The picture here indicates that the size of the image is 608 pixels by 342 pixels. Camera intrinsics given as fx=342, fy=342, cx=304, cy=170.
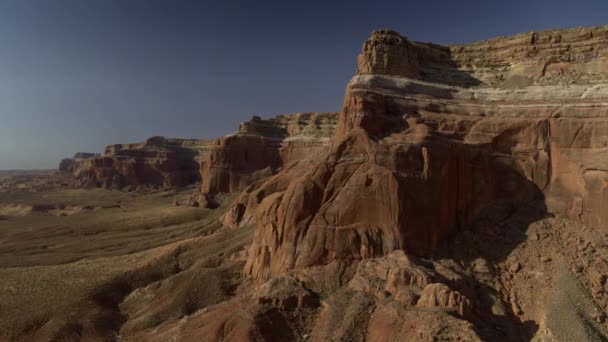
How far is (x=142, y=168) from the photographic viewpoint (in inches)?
4552

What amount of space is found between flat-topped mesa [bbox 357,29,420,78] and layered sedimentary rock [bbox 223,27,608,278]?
135 mm

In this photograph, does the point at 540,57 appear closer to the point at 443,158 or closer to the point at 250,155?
the point at 443,158

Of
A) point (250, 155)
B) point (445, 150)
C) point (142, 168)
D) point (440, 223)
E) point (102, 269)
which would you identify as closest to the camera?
point (440, 223)

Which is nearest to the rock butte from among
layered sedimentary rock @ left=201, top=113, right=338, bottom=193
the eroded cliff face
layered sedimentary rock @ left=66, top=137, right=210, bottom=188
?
the eroded cliff face

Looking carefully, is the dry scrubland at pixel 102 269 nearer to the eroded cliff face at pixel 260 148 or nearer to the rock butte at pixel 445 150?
the rock butte at pixel 445 150

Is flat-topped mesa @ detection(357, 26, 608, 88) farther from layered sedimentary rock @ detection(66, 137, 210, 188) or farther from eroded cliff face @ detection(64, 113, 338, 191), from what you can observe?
layered sedimentary rock @ detection(66, 137, 210, 188)

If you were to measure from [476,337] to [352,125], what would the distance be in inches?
626

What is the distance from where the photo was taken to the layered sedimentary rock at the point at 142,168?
114000mm

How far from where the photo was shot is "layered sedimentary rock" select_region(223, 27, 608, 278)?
22234 millimetres

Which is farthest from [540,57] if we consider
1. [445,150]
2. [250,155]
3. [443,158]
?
[250,155]

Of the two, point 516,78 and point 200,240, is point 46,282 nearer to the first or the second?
point 200,240

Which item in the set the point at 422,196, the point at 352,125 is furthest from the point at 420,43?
the point at 422,196

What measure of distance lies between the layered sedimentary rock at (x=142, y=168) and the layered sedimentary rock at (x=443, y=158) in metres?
96.8

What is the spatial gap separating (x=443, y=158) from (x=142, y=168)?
4406 inches
